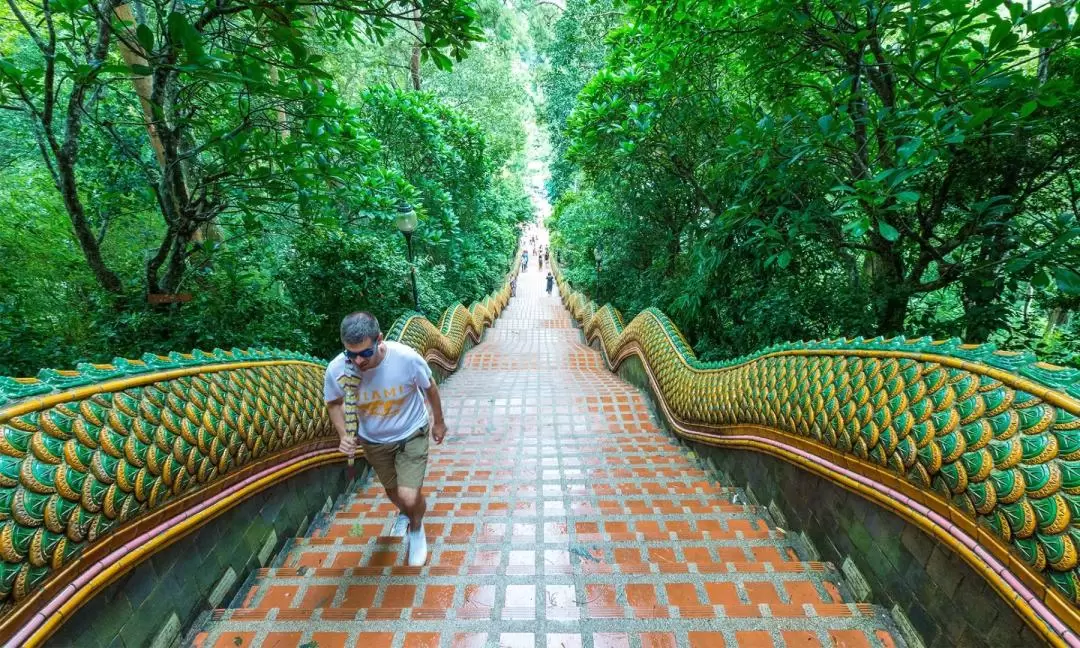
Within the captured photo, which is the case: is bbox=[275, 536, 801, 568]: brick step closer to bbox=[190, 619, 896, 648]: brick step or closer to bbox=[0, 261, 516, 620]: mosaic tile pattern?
bbox=[190, 619, 896, 648]: brick step

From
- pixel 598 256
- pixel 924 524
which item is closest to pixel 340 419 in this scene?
pixel 924 524

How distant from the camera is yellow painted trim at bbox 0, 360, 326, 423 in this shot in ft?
4.37

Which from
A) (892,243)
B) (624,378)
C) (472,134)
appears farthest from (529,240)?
(892,243)

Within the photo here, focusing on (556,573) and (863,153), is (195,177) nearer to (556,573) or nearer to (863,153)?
(556,573)

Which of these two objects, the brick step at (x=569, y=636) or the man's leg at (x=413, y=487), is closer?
the brick step at (x=569, y=636)

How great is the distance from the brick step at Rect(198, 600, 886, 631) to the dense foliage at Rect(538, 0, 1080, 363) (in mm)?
1919

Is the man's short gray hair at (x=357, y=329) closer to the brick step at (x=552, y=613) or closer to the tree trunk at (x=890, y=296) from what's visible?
the brick step at (x=552, y=613)

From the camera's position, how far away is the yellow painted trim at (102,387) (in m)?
1.33

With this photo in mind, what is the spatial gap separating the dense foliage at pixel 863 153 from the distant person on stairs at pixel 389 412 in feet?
8.49

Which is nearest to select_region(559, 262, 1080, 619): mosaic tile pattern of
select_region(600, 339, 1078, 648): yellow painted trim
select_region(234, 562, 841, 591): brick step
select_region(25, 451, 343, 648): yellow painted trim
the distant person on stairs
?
select_region(600, 339, 1078, 648): yellow painted trim

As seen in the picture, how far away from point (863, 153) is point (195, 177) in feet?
18.8

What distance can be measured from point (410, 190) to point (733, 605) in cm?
504

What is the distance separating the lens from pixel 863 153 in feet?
10.8

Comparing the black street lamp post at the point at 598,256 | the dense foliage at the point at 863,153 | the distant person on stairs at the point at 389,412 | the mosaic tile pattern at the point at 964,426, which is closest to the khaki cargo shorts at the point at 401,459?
the distant person on stairs at the point at 389,412
